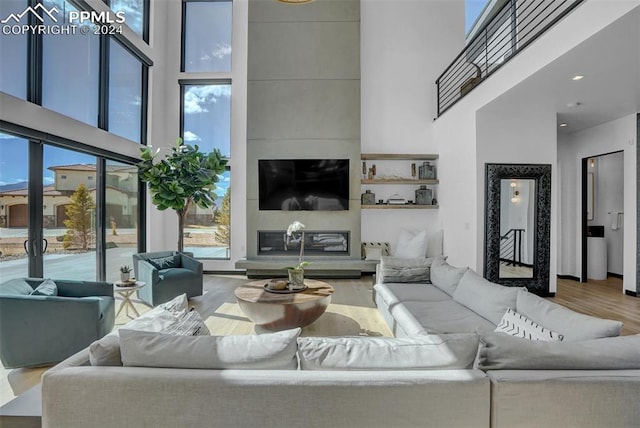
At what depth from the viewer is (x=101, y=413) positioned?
1.41 m

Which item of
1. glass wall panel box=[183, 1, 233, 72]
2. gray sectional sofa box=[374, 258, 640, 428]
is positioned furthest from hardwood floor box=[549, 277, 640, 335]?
glass wall panel box=[183, 1, 233, 72]

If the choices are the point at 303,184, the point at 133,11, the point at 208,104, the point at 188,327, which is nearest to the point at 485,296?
the point at 188,327

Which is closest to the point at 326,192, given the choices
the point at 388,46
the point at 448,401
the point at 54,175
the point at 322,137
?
the point at 322,137

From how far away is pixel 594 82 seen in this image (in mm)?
4086

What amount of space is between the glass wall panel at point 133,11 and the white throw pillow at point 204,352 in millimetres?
5864

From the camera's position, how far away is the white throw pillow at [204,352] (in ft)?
4.90

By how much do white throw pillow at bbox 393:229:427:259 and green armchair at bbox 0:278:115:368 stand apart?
16.3 ft

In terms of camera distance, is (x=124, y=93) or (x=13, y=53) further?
(x=124, y=93)

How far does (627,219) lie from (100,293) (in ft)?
24.1

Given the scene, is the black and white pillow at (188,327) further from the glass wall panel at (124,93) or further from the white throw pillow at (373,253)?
the white throw pillow at (373,253)

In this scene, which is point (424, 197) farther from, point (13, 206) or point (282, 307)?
point (13, 206)

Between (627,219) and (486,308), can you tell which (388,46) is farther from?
(486,308)

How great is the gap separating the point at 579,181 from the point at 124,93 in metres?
8.24

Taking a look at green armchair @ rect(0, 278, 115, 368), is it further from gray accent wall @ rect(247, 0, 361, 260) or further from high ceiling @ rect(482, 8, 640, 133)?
high ceiling @ rect(482, 8, 640, 133)
